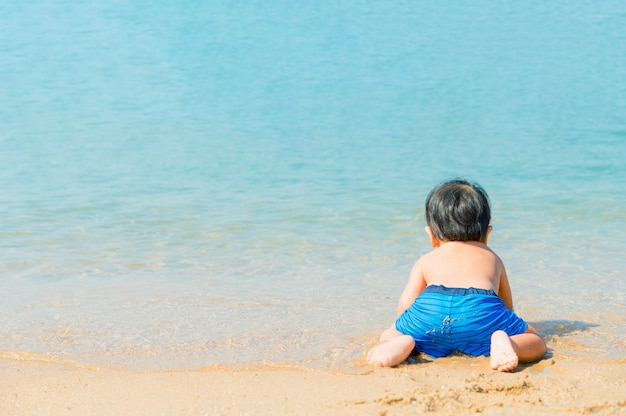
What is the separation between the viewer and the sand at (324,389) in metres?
2.11

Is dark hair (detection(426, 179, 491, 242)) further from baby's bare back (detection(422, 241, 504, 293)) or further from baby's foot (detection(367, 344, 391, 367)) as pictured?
baby's foot (detection(367, 344, 391, 367))

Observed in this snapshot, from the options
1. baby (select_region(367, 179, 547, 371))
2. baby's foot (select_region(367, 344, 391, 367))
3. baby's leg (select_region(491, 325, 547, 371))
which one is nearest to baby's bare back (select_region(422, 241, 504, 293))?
baby (select_region(367, 179, 547, 371))

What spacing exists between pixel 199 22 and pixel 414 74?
5.00 m

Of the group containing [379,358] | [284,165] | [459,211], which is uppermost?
[459,211]

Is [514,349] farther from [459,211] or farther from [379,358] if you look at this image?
[459,211]

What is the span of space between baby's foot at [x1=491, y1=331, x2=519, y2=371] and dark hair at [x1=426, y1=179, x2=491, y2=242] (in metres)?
0.50

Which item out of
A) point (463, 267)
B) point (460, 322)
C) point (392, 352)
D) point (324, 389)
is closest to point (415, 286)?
point (463, 267)

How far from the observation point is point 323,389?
7.52ft

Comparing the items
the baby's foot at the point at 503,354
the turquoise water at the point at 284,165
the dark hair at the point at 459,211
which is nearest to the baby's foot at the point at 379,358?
the turquoise water at the point at 284,165

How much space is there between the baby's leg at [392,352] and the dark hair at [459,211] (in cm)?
51

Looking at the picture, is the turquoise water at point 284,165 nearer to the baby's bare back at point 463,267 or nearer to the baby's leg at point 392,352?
the baby's leg at point 392,352

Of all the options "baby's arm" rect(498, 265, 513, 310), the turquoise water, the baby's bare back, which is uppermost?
the baby's bare back

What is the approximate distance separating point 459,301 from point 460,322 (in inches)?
2.9

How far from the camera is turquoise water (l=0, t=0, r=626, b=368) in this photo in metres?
3.42
